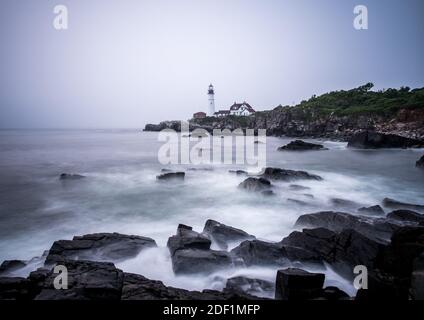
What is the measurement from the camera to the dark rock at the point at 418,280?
143 inches

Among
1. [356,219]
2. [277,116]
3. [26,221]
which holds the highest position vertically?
[277,116]

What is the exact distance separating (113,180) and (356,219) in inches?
521

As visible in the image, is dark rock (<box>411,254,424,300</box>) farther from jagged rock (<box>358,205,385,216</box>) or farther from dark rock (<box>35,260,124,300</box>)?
jagged rock (<box>358,205,385,216</box>)

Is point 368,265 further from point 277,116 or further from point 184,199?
point 277,116

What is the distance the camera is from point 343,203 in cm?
1041

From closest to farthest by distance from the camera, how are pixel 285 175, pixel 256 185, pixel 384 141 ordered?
pixel 256 185 → pixel 285 175 → pixel 384 141

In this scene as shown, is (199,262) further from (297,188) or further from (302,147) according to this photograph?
(302,147)

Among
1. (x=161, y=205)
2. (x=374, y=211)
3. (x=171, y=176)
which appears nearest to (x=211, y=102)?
(x=171, y=176)

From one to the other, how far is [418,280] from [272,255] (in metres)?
2.66

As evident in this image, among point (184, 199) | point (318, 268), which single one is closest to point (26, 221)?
point (184, 199)

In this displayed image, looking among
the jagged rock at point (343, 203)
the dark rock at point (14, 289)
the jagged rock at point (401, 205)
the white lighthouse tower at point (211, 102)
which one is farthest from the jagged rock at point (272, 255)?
the white lighthouse tower at point (211, 102)
